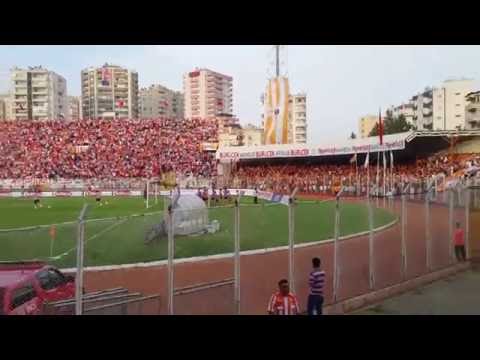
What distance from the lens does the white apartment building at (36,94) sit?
106 m

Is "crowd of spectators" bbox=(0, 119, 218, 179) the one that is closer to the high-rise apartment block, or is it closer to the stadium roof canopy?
the stadium roof canopy

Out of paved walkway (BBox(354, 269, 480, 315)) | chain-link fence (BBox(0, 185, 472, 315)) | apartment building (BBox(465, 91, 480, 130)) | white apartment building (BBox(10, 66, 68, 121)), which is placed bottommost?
paved walkway (BBox(354, 269, 480, 315))

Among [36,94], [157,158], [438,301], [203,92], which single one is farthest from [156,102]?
[438,301]

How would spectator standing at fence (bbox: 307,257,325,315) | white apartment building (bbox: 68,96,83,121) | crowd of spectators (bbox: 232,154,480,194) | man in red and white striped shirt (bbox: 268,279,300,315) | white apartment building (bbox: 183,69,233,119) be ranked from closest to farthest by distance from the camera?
man in red and white striped shirt (bbox: 268,279,300,315), spectator standing at fence (bbox: 307,257,325,315), crowd of spectators (bbox: 232,154,480,194), white apartment building (bbox: 68,96,83,121), white apartment building (bbox: 183,69,233,119)

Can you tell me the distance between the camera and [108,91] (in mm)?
128875

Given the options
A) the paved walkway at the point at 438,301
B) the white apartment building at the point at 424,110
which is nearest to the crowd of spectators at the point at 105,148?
the paved walkway at the point at 438,301

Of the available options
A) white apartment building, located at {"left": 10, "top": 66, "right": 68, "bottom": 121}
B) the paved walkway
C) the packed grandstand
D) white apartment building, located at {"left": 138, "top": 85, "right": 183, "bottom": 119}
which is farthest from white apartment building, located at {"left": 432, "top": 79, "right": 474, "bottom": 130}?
the paved walkway

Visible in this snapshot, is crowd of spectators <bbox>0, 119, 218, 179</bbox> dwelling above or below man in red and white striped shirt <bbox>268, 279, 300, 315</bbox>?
above

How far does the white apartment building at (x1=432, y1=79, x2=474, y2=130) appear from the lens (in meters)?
91.1

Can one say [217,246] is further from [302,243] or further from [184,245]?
[302,243]

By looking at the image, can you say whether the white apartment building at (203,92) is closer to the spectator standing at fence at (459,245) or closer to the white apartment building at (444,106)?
the white apartment building at (444,106)
